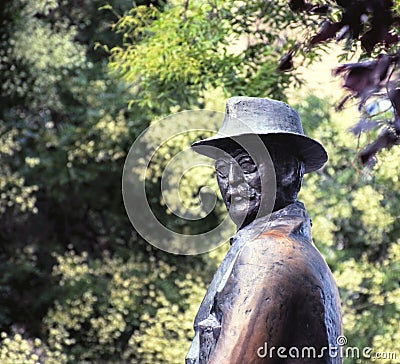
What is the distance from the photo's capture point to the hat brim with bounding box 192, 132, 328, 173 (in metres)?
2.52

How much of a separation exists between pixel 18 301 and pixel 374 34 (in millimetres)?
7517

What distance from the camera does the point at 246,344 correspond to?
224 centimetres

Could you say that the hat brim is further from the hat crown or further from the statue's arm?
the statue's arm

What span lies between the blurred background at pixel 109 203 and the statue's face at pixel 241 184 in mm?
4269

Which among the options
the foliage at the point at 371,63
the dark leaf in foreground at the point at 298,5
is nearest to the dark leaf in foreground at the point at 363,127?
the foliage at the point at 371,63

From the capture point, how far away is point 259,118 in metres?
2.53

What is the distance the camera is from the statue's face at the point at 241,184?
8.32 feet

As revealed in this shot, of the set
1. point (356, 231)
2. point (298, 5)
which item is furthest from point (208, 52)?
point (298, 5)

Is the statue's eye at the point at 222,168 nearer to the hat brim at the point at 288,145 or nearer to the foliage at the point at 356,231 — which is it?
the hat brim at the point at 288,145

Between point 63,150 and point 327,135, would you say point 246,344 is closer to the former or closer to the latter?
point 327,135

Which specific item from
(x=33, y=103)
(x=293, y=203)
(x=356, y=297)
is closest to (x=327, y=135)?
(x=356, y=297)

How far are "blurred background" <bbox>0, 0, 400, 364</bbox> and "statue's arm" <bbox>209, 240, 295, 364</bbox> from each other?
15.1 feet

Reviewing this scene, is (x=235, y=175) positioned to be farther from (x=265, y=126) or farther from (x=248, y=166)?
(x=265, y=126)

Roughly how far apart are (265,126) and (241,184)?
0.18 metres
